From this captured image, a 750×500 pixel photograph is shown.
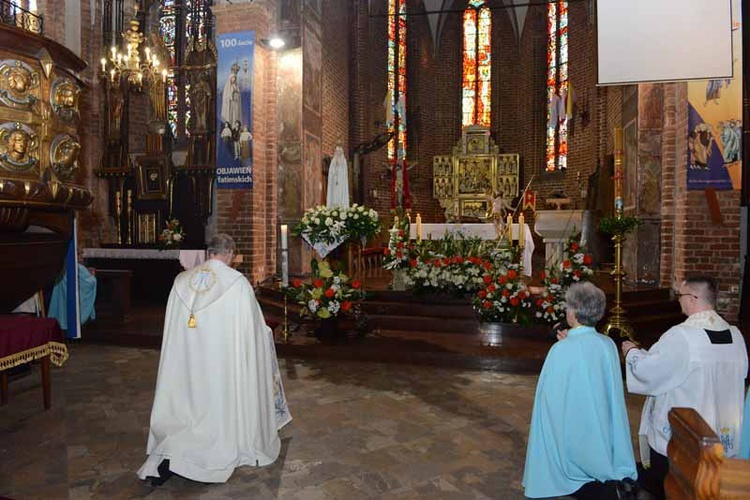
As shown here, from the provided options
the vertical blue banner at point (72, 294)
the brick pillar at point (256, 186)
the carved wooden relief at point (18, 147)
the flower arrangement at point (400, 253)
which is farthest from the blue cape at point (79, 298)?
the flower arrangement at point (400, 253)

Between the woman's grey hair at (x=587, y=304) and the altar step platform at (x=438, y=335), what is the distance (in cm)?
345

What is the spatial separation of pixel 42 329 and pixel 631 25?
227 inches

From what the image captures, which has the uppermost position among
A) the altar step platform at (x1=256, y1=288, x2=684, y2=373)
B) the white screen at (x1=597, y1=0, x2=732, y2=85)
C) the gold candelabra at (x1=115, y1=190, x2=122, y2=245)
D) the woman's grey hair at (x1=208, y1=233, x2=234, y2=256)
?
the white screen at (x1=597, y1=0, x2=732, y2=85)

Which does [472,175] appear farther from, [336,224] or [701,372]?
[701,372]

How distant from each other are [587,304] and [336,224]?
511 cm

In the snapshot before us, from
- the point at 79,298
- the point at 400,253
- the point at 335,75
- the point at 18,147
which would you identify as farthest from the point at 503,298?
the point at 335,75

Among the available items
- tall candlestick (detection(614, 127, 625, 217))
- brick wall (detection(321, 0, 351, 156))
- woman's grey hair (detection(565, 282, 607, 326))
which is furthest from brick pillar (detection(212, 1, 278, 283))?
woman's grey hair (detection(565, 282, 607, 326))

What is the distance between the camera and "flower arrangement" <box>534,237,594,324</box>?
23.6 feet

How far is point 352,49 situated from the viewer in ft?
56.3

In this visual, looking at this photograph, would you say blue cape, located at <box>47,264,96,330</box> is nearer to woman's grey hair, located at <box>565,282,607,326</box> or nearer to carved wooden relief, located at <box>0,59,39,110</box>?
carved wooden relief, located at <box>0,59,39,110</box>

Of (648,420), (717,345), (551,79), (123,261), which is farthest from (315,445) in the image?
(551,79)

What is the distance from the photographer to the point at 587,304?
9.82 ft

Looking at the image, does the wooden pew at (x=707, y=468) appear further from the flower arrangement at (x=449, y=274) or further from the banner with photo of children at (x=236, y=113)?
the banner with photo of children at (x=236, y=113)

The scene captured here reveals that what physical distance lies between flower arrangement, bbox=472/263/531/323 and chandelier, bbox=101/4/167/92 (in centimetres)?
866
